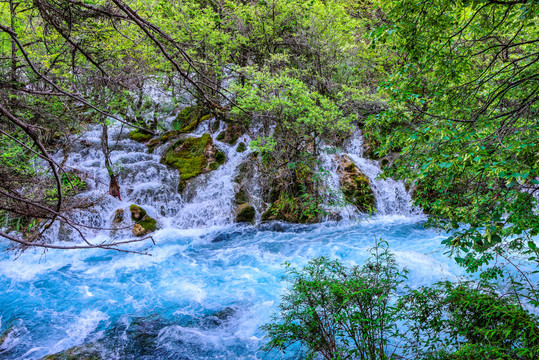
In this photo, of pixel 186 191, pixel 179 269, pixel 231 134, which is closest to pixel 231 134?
pixel 231 134

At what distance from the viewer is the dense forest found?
2.44 m

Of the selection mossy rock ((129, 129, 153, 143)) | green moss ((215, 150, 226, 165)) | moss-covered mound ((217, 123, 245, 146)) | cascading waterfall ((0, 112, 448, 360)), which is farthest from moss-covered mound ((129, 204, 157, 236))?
mossy rock ((129, 129, 153, 143))

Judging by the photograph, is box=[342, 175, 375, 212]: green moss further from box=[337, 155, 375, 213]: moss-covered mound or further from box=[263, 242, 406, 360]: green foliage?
box=[263, 242, 406, 360]: green foliage

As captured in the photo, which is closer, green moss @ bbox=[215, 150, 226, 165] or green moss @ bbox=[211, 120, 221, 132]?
green moss @ bbox=[215, 150, 226, 165]

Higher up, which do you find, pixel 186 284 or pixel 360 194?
pixel 360 194

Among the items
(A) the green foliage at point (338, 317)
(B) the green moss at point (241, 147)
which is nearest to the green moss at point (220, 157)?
(B) the green moss at point (241, 147)

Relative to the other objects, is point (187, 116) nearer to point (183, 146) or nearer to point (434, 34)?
point (183, 146)

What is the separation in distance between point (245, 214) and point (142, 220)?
3.91m

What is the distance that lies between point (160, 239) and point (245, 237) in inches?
119

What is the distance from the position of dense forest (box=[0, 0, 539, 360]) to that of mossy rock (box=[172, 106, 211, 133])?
15 centimetres

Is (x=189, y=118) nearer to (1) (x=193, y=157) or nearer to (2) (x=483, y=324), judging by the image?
(1) (x=193, y=157)

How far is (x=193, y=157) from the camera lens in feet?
42.8

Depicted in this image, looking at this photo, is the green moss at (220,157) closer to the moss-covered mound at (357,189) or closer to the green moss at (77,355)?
the moss-covered mound at (357,189)

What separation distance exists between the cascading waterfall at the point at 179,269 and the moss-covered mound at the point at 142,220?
15.7 inches
